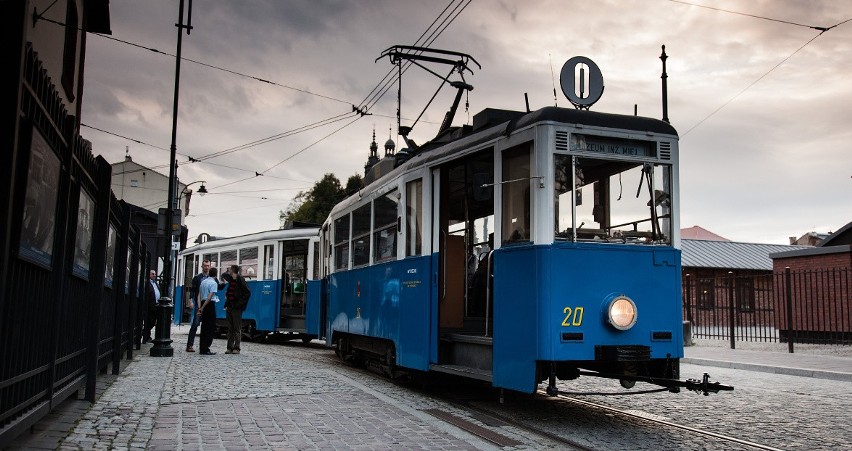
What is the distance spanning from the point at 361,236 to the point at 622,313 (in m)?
5.72

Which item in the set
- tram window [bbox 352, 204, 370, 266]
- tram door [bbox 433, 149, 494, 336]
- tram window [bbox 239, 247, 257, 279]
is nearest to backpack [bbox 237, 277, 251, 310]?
tram window [bbox 352, 204, 370, 266]

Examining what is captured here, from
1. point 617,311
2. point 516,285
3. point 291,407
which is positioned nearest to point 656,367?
point 617,311

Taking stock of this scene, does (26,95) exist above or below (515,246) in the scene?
above

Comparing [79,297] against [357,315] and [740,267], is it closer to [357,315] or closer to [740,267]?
[357,315]

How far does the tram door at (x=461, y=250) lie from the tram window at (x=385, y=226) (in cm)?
103

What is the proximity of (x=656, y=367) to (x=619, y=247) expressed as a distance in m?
1.24

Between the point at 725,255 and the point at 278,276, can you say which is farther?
the point at 725,255

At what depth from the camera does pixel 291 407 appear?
7.85m

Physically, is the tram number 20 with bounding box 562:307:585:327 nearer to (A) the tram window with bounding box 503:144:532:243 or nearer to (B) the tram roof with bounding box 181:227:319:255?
(A) the tram window with bounding box 503:144:532:243

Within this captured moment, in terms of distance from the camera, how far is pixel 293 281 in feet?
64.0

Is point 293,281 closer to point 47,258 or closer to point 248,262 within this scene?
point 248,262

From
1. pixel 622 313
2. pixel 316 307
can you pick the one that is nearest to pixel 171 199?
pixel 316 307

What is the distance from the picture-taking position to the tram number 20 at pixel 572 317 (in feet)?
23.1

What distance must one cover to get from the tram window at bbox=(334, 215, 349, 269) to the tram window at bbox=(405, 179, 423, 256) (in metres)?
3.32
